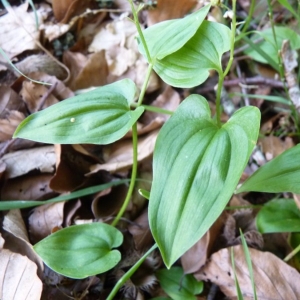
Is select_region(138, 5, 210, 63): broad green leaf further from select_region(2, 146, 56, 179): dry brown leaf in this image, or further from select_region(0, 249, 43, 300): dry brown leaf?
select_region(0, 249, 43, 300): dry brown leaf

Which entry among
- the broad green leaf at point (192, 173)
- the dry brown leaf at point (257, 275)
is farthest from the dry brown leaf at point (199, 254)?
the broad green leaf at point (192, 173)

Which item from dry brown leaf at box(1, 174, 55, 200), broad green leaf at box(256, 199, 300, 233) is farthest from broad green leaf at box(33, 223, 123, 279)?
broad green leaf at box(256, 199, 300, 233)

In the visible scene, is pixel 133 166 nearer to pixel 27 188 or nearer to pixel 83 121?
pixel 83 121

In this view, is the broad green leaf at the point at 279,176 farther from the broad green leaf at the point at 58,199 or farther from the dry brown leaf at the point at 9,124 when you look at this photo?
the dry brown leaf at the point at 9,124

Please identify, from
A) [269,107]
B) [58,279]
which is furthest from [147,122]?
[58,279]

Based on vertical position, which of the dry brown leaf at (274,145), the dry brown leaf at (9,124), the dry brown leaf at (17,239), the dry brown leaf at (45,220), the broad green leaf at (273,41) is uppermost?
the dry brown leaf at (9,124)
